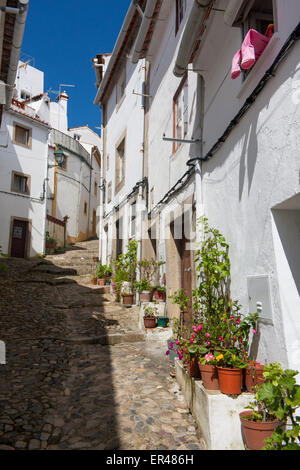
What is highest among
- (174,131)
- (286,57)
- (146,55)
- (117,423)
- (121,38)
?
(121,38)

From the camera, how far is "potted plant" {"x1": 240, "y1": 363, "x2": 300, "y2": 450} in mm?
2211

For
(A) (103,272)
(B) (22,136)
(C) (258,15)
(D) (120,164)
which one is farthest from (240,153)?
(B) (22,136)

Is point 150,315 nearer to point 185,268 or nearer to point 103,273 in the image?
point 185,268

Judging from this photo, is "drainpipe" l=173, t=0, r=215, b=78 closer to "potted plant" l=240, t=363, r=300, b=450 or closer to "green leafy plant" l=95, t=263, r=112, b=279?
"potted plant" l=240, t=363, r=300, b=450

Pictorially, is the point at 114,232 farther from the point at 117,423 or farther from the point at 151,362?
the point at 117,423

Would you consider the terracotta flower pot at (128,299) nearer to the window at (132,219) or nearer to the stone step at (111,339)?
the window at (132,219)

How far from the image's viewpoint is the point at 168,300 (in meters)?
7.10

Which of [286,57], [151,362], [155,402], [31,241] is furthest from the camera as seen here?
[31,241]

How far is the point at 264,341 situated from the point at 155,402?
1501mm

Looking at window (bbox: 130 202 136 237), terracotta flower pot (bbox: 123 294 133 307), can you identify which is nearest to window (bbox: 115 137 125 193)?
window (bbox: 130 202 136 237)

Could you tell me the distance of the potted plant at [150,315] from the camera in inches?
265

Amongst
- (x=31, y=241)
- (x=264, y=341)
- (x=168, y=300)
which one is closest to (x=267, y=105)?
(x=264, y=341)

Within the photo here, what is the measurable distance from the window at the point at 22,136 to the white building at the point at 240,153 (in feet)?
38.4

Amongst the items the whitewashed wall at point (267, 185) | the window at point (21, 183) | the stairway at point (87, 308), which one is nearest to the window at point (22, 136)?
the window at point (21, 183)
